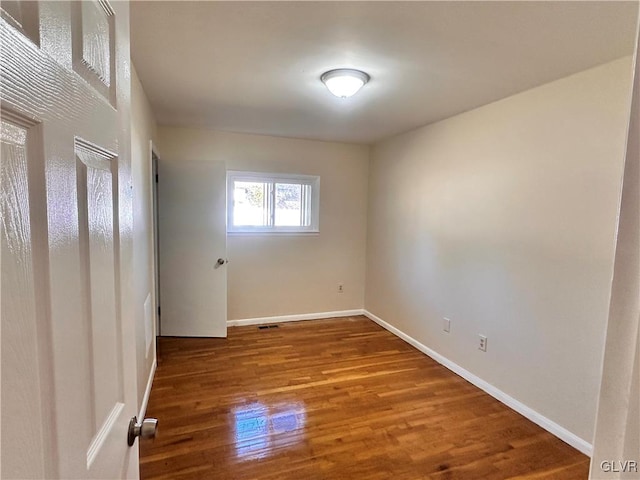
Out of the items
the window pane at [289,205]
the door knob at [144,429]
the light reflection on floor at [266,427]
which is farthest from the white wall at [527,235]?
the door knob at [144,429]

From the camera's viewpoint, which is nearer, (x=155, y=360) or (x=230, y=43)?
(x=230, y=43)

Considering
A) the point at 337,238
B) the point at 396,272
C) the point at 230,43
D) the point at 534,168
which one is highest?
the point at 230,43

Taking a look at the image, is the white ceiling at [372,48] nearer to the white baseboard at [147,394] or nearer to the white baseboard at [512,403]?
the white baseboard at [512,403]

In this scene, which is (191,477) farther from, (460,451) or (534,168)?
(534,168)

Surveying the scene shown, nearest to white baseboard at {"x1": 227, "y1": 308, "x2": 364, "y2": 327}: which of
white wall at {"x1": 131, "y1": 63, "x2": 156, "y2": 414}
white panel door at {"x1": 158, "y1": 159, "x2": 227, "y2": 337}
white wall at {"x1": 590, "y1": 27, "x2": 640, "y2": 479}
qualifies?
white panel door at {"x1": 158, "y1": 159, "x2": 227, "y2": 337}

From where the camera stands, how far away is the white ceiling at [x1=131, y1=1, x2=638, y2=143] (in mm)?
1490

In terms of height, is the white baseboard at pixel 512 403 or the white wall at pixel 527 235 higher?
the white wall at pixel 527 235

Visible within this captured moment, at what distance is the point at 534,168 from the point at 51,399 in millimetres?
2693

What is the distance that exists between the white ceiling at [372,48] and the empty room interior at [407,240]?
0.6 inches

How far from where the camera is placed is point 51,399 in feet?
1.48

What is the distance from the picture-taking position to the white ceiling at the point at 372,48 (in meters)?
1.49

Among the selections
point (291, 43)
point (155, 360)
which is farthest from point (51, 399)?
point (155, 360)

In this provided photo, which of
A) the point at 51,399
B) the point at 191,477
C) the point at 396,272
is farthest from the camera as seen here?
the point at 396,272

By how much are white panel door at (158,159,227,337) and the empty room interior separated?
2 cm
